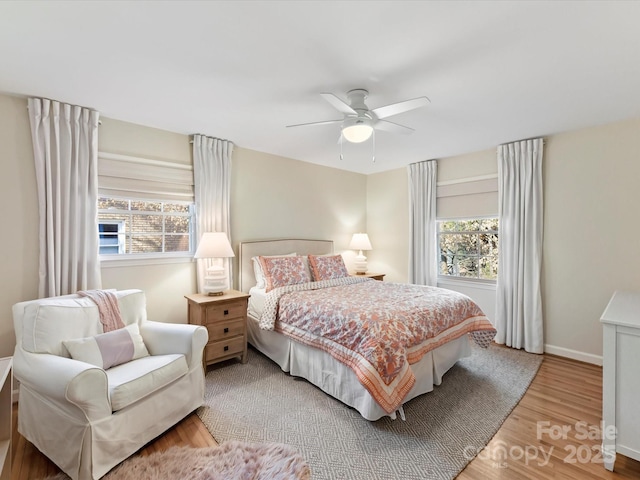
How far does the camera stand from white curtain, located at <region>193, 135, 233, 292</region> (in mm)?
3311

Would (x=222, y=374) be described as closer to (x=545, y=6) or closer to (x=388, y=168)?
(x=545, y=6)

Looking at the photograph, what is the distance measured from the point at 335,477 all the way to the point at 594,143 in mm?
3920

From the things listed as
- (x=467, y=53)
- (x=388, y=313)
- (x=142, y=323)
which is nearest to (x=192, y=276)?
(x=142, y=323)

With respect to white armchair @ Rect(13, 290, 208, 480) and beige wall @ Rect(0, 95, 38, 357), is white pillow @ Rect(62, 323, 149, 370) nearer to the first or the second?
white armchair @ Rect(13, 290, 208, 480)

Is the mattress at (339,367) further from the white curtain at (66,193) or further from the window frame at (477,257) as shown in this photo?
the white curtain at (66,193)

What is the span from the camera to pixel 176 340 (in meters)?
2.19

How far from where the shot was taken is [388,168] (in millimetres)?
4895

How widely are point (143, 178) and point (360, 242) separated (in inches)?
124

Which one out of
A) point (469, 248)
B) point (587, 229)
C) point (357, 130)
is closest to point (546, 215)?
point (587, 229)

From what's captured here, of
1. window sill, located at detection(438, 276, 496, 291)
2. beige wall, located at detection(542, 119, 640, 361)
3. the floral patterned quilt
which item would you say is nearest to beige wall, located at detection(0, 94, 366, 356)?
the floral patterned quilt

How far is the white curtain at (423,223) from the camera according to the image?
4352mm

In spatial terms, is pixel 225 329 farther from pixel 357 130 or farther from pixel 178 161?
pixel 357 130

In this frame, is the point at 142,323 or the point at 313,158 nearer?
the point at 142,323

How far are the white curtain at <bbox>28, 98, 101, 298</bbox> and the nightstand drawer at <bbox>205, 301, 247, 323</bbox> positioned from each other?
1.02m
